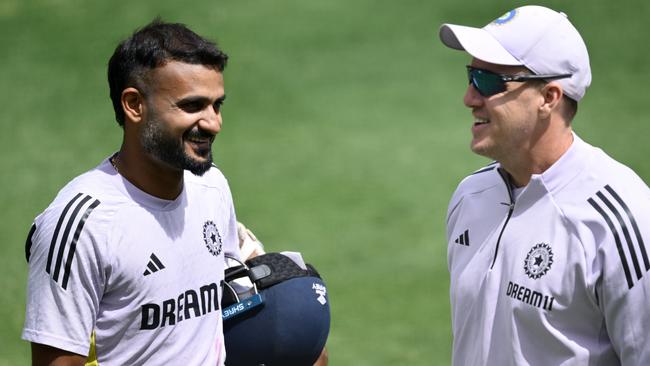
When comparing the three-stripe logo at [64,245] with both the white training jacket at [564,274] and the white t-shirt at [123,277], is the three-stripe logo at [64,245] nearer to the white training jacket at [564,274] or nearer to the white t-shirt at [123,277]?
the white t-shirt at [123,277]

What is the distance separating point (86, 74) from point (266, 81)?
5.92ft

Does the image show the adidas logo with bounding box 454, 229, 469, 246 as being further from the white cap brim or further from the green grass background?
the green grass background

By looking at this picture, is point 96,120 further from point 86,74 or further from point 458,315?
point 458,315

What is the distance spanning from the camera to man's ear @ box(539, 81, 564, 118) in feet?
13.4

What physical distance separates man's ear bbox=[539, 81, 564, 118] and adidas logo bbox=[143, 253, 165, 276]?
140 centimetres

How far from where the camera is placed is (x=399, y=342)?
7.90 m

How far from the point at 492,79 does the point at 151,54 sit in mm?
1177

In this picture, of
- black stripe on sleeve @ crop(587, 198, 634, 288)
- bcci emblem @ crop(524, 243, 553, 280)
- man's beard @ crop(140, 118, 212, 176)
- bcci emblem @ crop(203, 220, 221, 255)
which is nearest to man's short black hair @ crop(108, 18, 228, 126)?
man's beard @ crop(140, 118, 212, 176)

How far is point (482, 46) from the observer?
412 centimetres

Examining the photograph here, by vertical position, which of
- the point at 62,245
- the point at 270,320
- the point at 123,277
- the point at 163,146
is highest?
the point at 163,146

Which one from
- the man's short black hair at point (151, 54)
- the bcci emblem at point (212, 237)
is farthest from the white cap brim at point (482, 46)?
the bcci emblem at point (212, 237)

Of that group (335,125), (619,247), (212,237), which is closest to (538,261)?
(619,247)

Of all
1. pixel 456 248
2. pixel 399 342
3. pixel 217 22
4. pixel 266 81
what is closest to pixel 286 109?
pixel 266 81

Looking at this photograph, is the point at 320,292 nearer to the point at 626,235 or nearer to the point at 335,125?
the point at 626,235
